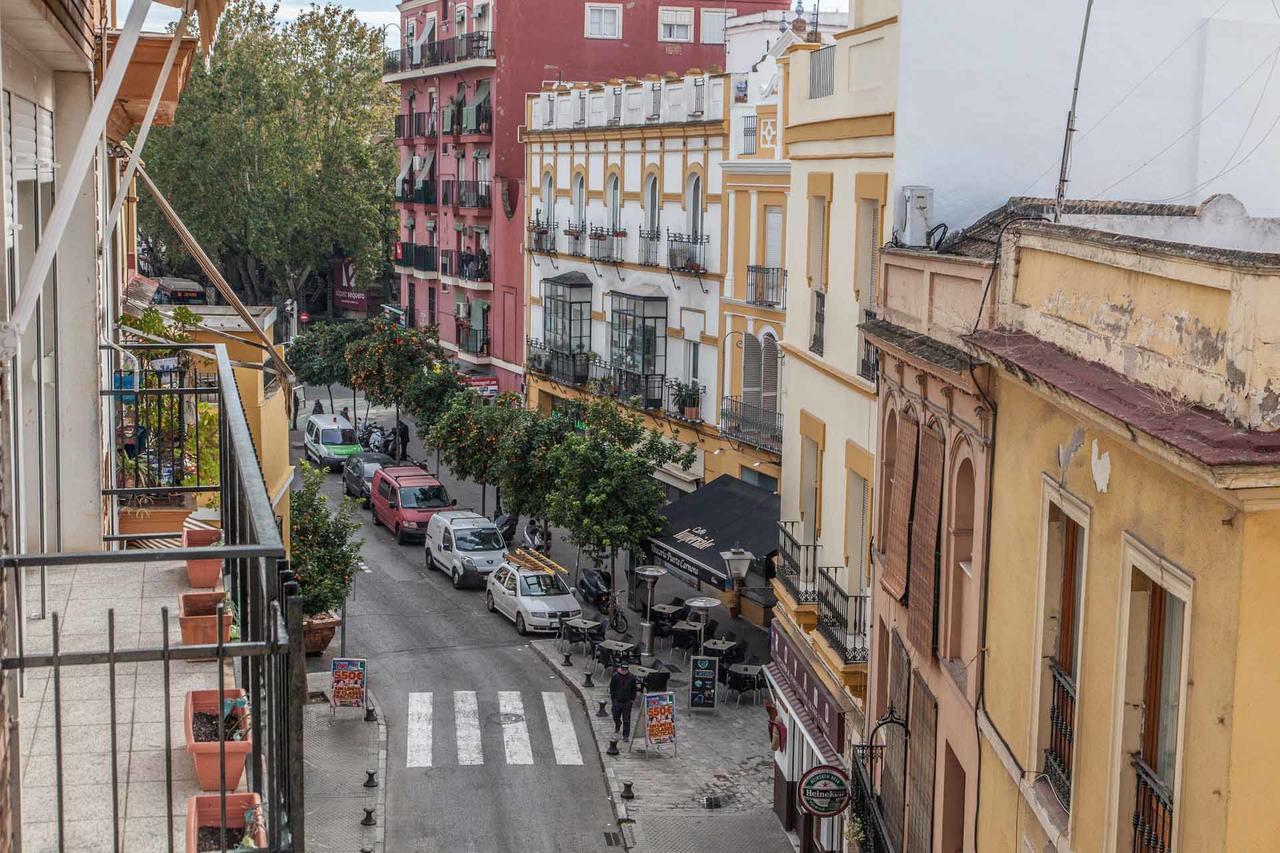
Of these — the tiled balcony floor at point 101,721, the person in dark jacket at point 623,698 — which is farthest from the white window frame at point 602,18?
the tiled balcony floor at point 101,721

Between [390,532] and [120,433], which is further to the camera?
[390,532]

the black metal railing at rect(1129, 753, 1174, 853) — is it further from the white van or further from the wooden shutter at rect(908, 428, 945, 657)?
the white van

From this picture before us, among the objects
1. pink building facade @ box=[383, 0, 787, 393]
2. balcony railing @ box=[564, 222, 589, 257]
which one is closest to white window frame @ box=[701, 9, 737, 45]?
pink building facade @ box=[383, 0, 787, 393]

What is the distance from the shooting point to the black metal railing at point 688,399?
38719 millimetres

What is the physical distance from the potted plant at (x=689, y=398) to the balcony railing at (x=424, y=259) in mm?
23702

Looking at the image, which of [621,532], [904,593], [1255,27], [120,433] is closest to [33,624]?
[120,433]

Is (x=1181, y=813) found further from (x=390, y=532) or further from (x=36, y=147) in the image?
(x=390, y=532)

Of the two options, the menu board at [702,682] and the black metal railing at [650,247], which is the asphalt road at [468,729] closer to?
the menu board at [702,682]

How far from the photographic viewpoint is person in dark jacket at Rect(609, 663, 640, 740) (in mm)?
27344

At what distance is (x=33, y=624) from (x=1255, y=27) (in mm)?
15259

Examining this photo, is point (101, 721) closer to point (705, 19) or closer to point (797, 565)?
point (797, 565)

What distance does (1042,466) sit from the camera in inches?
463

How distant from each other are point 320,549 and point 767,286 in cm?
1085

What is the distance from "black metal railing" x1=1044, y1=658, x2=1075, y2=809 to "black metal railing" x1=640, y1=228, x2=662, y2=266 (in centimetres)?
3003
